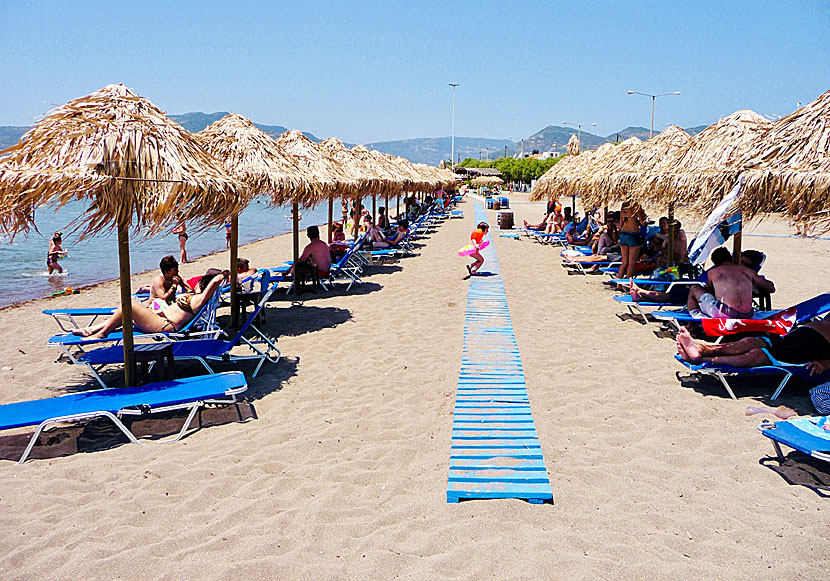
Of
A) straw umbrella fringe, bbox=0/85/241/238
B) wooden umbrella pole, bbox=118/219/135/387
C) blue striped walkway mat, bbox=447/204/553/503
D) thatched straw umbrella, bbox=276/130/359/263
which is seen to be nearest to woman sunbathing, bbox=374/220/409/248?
thatched straw umbrella, bbox=276/130/359/263

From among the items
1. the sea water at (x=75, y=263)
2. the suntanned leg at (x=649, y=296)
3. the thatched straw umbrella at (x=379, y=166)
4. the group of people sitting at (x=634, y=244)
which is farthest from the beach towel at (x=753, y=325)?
the thatched straw umbrella at (x=379, y=166)

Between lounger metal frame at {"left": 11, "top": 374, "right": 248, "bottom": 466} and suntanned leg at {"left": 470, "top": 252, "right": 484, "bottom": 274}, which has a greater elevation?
suntanned leg at {"left": 470, "top": 252, "right": 484, "bottom": 274}

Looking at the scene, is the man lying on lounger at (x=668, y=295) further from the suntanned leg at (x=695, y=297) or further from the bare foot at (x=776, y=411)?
the bare foot at (x=776, y=411)

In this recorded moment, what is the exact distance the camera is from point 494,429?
13.7 feet

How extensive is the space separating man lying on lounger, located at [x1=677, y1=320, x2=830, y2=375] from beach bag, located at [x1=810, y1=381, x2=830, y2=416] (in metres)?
0.24

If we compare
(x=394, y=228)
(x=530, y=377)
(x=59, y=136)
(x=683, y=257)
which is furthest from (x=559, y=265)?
(x=59, y=136)

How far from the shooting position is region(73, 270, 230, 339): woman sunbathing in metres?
5.18

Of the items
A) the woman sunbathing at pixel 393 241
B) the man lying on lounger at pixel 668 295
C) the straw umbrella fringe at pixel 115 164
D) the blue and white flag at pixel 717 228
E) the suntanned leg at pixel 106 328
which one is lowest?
the suntanned leg at pixel 106 328

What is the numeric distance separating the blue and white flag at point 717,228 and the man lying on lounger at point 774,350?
45.0 inches

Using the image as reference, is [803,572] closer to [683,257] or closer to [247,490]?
[247,490]

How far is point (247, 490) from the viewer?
11.1 ft

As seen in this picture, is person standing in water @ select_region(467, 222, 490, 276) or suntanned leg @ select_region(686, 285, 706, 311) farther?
person standing in water @ select_region(467, 222, 490, 276)

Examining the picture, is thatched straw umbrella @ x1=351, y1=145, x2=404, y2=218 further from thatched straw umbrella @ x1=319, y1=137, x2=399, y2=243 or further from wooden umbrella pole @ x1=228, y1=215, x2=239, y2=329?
wooden umbrella pole @ x1=228, y1=215, x2=239, y2=329

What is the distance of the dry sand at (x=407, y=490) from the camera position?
271 centimetres
